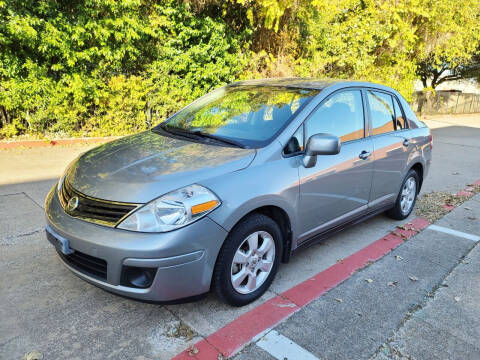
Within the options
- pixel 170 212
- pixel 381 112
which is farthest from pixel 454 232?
pixel 170 212

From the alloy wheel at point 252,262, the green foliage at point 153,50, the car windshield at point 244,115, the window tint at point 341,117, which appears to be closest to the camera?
the alloy wheel at point 252,262

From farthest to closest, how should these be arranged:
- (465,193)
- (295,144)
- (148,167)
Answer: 1. (465,193)
2. (295,144)
3. (148,167)

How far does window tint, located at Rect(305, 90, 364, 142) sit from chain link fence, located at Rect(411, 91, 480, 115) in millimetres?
18315

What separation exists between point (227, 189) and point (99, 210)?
842 mm

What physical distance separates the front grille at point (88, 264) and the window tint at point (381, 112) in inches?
115

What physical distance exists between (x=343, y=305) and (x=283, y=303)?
18.5 inches

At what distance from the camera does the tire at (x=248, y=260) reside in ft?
8.68

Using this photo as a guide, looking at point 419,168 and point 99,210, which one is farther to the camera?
point 419,168

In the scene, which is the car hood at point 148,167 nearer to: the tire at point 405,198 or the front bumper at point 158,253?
the front bumper at point 158,253

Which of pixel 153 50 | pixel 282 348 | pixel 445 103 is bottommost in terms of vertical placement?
pixel 282 348

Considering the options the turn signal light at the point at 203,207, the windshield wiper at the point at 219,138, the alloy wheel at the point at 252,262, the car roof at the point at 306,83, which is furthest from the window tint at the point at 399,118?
the turn signal light at the point at 203,207

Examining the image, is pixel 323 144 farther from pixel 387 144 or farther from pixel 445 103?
pixel 445 103

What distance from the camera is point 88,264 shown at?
8.41 ft

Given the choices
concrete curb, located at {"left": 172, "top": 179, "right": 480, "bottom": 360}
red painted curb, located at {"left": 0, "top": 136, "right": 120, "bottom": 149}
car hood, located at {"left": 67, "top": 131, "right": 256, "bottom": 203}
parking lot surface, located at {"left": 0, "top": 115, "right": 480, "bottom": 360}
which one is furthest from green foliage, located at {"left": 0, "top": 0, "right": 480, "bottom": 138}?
concrete curb, located at {"left": 172, "top": 179, "right": 480, "bottom": 360}
